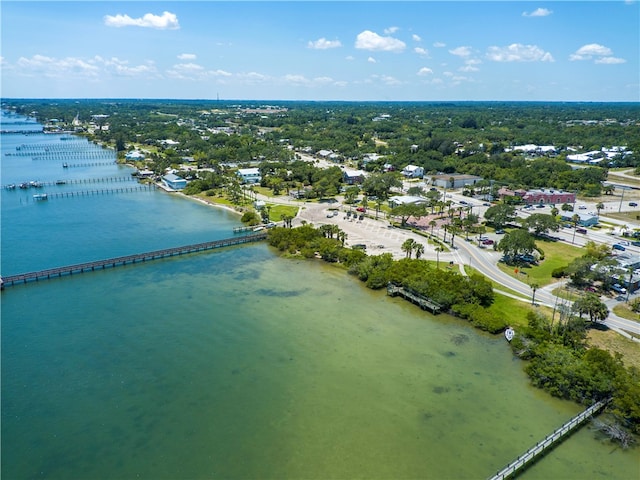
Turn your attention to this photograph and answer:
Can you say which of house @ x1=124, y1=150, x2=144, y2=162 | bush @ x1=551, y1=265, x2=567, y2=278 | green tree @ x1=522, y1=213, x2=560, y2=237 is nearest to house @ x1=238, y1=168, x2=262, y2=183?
house @ x1=124, y1=150, x2=144, y2=162

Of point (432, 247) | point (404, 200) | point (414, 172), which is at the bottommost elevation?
point (432, 247)

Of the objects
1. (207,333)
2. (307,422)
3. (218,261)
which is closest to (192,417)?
(307,422)

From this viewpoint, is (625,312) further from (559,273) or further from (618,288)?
(559,273)

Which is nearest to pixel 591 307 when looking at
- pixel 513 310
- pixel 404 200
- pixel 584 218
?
pixel 513 310

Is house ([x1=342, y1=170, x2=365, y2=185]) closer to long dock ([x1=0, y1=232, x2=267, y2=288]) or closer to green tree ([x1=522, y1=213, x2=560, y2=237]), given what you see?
long dock ([x1=0, y1=232, x2=267, y2=288])

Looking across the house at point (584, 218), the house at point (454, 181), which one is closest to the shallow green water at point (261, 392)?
the house at point (584, 218)

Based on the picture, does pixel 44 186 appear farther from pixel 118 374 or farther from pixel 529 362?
pixel 529 362
